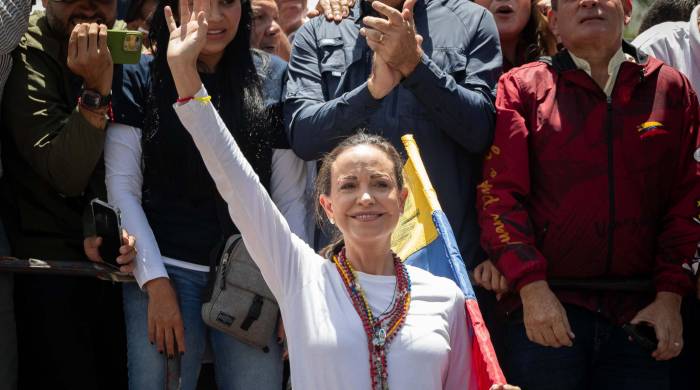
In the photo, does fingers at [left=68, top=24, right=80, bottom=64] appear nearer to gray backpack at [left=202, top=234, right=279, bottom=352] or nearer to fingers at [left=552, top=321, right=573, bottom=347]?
gray backpack at [left=202, top=234, right=279, bottom=352]

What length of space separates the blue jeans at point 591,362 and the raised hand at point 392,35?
113 centimetres

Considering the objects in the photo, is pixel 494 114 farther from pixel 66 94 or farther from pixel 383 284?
pixel 66 94

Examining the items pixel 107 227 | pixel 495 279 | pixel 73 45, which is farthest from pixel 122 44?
pixel 495 279

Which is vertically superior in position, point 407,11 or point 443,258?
point 407,11

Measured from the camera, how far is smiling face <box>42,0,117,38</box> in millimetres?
4477

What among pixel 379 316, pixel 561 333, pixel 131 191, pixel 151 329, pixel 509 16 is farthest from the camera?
pixel 509 16

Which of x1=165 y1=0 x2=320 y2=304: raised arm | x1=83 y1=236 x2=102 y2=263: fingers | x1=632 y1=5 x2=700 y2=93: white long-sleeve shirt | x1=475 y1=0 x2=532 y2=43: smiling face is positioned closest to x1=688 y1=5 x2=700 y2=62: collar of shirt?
x1=632 y1=5 x2=700 y2=93: white long-sleeve shirt

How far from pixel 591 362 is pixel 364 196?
4.10ft

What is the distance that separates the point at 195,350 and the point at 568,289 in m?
1.44

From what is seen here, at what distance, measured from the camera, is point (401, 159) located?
4023 mm

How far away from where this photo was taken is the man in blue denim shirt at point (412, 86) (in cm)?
418

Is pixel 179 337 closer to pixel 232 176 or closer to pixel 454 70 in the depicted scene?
pixel 232 176

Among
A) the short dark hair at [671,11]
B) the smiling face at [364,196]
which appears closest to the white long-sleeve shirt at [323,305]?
the smiling face at [364,196]

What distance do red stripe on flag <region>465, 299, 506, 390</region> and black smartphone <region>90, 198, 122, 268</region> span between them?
1.37 metres
